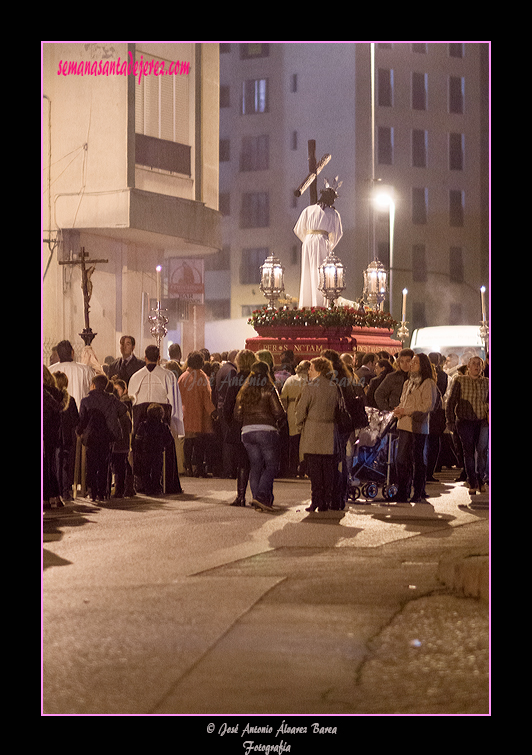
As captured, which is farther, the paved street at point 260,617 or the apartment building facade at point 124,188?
the apartment building facade at point 124,188

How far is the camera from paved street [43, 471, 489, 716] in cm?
566

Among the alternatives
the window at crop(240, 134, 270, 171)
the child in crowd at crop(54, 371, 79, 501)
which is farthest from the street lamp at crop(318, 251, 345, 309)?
the window at crop(240, 134, 270, 171)

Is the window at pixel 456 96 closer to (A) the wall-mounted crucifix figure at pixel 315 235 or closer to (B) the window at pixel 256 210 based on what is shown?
(B) the window at pixel 256 210

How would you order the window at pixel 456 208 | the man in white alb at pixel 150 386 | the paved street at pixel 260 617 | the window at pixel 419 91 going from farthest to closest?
the window at pixel 456 208 → the window at pixel 419 91 → the man in white alb at pixel 150 386 → the paved street at pixel 260 617

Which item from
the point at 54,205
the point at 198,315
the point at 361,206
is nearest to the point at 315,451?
the point at 54,205

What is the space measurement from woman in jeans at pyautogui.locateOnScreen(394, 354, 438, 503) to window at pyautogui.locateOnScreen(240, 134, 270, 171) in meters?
41.1

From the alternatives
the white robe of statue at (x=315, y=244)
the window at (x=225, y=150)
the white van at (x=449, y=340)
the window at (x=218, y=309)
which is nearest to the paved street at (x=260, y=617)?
the white robe of statue at (x=315, y=244)

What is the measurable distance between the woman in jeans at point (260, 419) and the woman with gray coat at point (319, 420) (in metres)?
0.27

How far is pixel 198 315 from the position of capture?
140ft

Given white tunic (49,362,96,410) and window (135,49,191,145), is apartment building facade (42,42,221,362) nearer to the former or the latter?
window (135,49,191,145)

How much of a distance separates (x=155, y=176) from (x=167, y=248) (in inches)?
98.6

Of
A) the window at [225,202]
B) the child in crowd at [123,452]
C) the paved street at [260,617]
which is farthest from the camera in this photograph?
the window at [225,202]

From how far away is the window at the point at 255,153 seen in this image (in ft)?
175

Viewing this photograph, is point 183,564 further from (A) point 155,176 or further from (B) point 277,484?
(A) point 155,176
